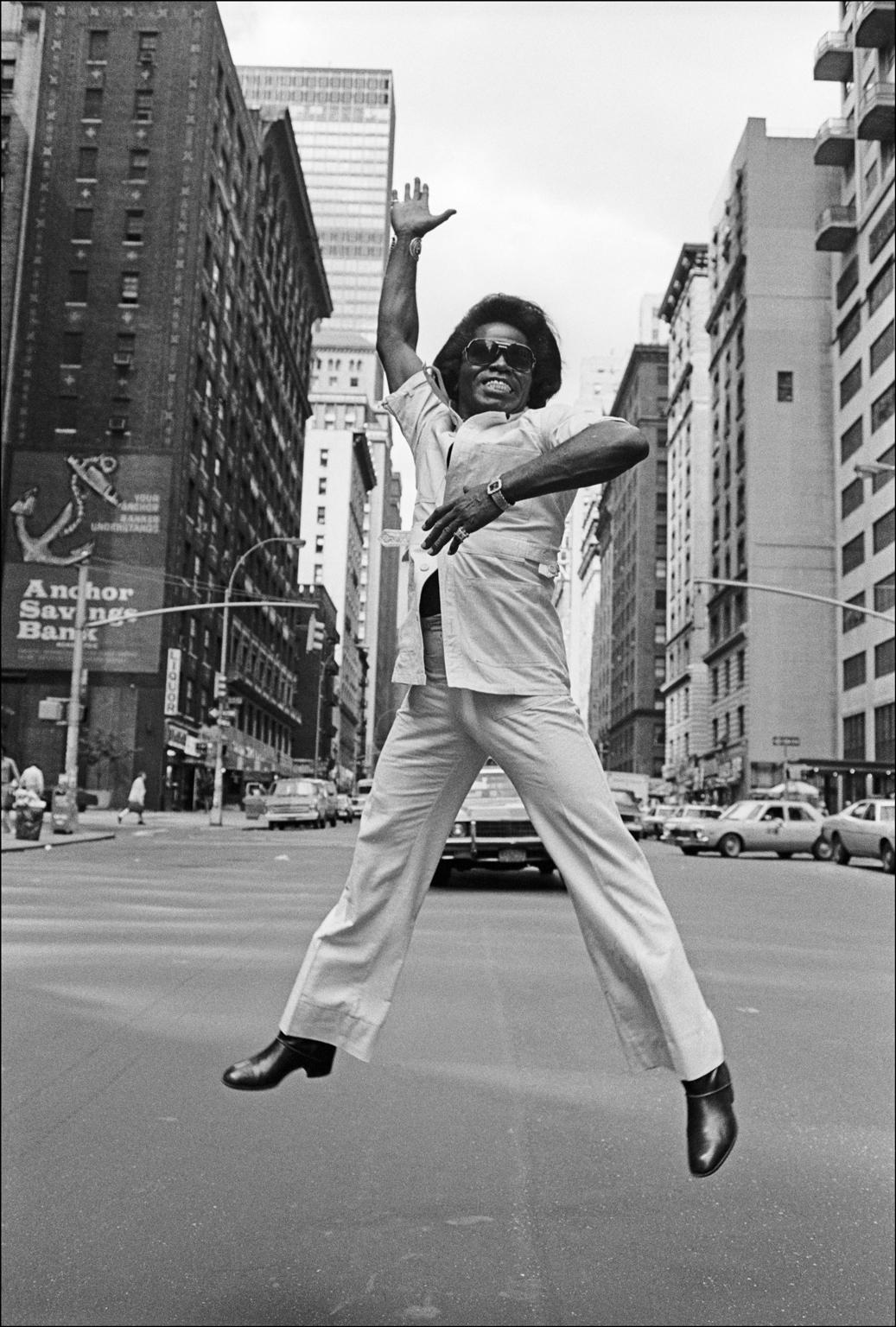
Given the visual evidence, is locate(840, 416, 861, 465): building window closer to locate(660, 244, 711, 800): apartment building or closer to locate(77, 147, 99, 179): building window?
locate(660, 244, 711, 800): apartment building

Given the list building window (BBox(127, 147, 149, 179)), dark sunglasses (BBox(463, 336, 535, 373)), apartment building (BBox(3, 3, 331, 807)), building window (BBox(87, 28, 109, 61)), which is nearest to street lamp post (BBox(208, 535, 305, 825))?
apartment building (BBox(3, 3, 331, 807))

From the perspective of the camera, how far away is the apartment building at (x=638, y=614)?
14.1 feet

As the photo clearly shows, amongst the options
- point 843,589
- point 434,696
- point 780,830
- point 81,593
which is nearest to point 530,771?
point 434,696

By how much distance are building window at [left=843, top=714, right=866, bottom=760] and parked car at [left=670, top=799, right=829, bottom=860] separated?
282 mm

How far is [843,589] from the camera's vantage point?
16.9 feet

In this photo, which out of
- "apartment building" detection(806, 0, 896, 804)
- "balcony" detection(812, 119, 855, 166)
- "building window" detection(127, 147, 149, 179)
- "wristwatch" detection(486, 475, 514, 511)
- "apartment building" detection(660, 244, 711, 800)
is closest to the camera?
"wristwatch" detection(486, 475, 514, 511)

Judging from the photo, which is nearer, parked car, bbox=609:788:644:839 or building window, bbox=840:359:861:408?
parked car, bbox=609:788:644:839

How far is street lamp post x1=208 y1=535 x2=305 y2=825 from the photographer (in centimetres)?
596

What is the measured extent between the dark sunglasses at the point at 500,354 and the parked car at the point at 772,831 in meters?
3.13

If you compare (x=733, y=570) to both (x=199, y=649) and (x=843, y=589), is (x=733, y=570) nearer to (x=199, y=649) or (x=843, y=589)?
(x=843, y=589)

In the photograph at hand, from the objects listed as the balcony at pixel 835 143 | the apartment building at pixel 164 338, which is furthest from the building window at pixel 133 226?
the balcony at pixel 835 143

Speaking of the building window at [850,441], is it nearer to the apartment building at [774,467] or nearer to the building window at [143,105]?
the apartment building at [774,467]

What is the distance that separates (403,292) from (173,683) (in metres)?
8.02

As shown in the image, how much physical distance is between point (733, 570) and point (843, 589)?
1.39 feet
